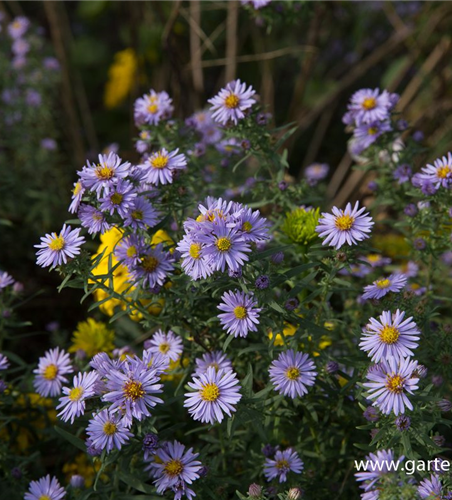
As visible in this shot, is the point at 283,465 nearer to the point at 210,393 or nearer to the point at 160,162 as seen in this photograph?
the point at 210,393

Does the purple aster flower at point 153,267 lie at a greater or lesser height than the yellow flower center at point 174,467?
greater

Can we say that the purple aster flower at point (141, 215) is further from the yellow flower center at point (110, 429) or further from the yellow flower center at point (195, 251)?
the yellow flower center at point (110, 429)

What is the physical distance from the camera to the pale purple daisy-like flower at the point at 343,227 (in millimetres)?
1582

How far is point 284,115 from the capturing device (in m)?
4.29

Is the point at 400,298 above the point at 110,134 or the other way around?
the other way around

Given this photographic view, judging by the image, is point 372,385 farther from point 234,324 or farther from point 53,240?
point 53,240

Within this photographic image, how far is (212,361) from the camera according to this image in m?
1.72

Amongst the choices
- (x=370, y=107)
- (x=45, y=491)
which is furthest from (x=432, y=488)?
(x=370, y=107)

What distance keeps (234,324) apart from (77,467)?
85cm

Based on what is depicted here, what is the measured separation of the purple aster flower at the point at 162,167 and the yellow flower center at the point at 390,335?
66 centimetres

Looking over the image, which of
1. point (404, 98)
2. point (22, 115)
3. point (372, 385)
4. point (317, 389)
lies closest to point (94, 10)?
point (22, 115)

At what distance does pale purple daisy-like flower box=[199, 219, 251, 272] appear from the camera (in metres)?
1.41

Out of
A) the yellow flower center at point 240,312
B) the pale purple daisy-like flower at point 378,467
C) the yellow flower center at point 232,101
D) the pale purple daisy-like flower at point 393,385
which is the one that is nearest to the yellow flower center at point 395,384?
the pale purple daisy-like flower at point 393,385

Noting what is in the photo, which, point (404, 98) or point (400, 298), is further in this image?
point (404, 98)
